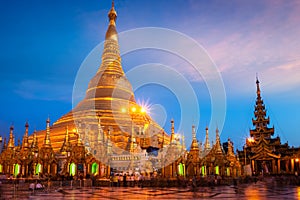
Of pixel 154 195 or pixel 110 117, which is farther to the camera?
pixel 110 117

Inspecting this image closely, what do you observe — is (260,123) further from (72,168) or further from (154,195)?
(154,195)

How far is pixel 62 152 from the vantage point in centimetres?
4259

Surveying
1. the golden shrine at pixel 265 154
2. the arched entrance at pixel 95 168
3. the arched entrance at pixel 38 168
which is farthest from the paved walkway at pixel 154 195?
the golden shrine at pixel 265 154

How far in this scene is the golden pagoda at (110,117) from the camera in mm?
42781

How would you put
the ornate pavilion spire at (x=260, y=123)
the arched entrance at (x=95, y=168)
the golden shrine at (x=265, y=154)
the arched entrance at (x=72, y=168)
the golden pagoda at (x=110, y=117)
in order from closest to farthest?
the arched entrance at (x=95, y=168) < the arched entrance at (x=72, y=168) < the golden pagoda at (x=110, y=117) < the golden shrine at (x=265, y=154) < the ornate pavilion spire at (x=260, y=123)

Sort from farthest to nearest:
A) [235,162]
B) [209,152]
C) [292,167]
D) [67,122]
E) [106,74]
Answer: [106,74], [67,122], [292,167], [235,162], [209,152]

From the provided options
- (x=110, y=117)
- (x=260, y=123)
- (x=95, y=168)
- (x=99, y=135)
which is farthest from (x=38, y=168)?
(x=260, y=123)

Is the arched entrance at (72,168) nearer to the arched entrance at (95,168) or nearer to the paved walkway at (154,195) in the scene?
the arched entrance at (95,168)

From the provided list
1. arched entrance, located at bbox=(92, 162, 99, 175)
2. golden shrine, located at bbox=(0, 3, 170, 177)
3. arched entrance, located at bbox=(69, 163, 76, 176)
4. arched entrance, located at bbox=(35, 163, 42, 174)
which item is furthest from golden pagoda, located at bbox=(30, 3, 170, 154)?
arched entrance, located at bbox=(35, 163, 42, 174)

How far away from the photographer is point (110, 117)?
5175cm

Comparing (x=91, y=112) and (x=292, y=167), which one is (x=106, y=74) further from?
(x=292, y=167)

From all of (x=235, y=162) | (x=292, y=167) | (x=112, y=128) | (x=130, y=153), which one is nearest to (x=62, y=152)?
(x=112, y=128)

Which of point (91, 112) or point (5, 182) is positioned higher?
point (91, 112)

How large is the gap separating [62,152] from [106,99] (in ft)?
53.8
